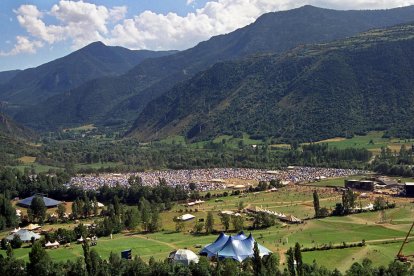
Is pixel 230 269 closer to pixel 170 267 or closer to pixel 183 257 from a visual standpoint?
pixel 170 267

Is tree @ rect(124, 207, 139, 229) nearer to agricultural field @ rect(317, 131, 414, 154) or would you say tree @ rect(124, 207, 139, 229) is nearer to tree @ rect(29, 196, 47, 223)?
tree @ rect(29, 196, 47, 223)

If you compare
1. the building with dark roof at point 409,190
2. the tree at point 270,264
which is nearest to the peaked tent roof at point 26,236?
the tree at point 270,264

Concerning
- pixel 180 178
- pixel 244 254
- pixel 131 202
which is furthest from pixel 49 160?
pixel 244 254

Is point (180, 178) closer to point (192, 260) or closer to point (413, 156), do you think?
point (413, 156)

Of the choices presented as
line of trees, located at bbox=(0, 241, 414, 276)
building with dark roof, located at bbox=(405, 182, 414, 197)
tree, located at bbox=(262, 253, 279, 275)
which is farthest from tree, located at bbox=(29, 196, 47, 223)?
building with dark roof, located at bbox=(405, 182, 414, 197)

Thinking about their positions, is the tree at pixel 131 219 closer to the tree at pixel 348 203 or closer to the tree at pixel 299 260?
the tree at pixel 348 203

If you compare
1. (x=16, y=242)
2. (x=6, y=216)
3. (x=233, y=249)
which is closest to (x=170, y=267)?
(x=233, y=249)
